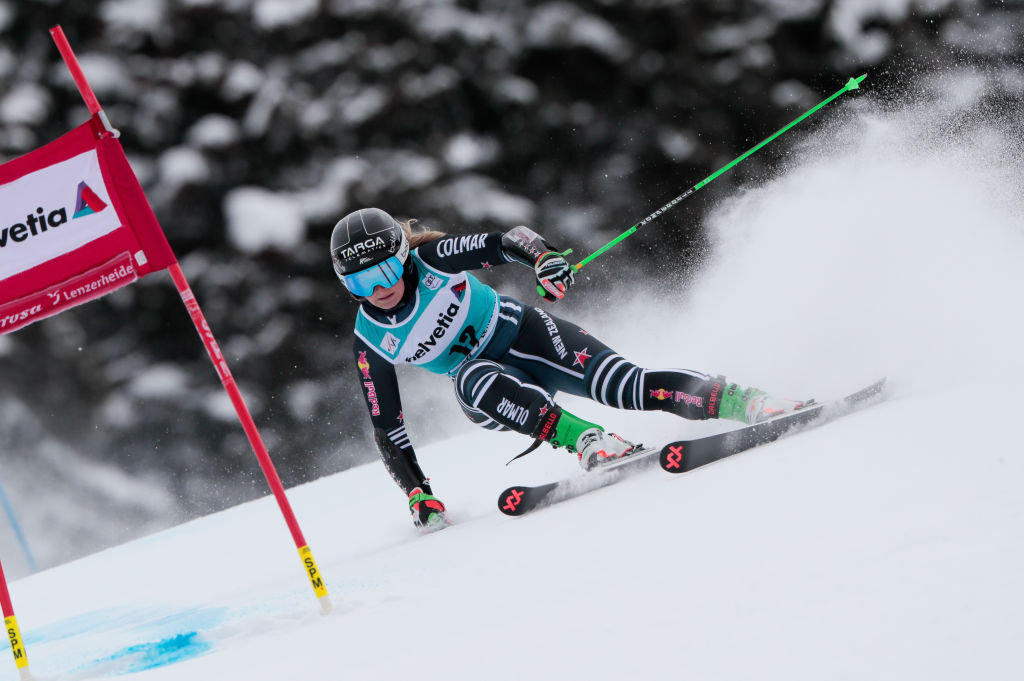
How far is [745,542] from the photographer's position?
1.49 m

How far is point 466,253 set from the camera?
305 centimetres

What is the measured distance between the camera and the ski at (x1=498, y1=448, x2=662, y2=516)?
2.71 m

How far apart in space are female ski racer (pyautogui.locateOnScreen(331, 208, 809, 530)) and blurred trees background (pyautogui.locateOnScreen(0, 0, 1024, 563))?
232 inches

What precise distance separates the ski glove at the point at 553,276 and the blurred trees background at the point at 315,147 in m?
6.24

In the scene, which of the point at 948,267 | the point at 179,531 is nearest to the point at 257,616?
the point at 948,267

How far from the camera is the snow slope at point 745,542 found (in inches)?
44.6

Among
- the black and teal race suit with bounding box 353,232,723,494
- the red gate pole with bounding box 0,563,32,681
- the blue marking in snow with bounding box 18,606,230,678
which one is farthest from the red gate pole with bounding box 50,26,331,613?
the black and teal race suit with bounding box 353,232,723,494

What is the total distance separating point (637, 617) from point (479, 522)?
1.65m

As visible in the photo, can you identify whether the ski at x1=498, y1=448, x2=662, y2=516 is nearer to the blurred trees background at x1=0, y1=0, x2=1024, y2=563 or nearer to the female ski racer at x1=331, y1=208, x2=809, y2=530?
the female ski racer at x1=331, y1=208, x2=809, y2=530

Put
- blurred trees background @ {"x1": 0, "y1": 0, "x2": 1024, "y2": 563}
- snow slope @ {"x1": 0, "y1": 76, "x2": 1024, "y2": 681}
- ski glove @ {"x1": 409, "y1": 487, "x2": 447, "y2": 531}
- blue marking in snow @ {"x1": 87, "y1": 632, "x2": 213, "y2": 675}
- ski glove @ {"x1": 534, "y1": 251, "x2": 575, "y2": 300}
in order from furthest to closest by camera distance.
→ blurred trees background @ {"x1": 0, "y1": 0, "x2": 1024, "y2": 563}, ski glove @ {"x1": 409, "y1": 487, "x2": 447, "y2": 531}, ski glove @ {"x1": 534, "y1": 251, "x2": 575, "y2": 300}, blue marking in snow @ {"x1": 87, "y1": 632, "x2": 213, "y2": 675}, snow slope @ {"x1": 0, "y1": 76, "x2": 1024, "y2": 681}

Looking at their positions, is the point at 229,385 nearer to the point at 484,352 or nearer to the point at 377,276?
the point at 377,276

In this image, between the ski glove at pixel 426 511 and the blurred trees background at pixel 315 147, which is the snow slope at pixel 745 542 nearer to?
the ski glove at pixel 426 511

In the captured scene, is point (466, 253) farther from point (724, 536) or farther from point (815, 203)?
point (815, 203)

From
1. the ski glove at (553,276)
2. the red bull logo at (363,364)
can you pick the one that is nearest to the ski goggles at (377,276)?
the red bull logo at (363,364)
